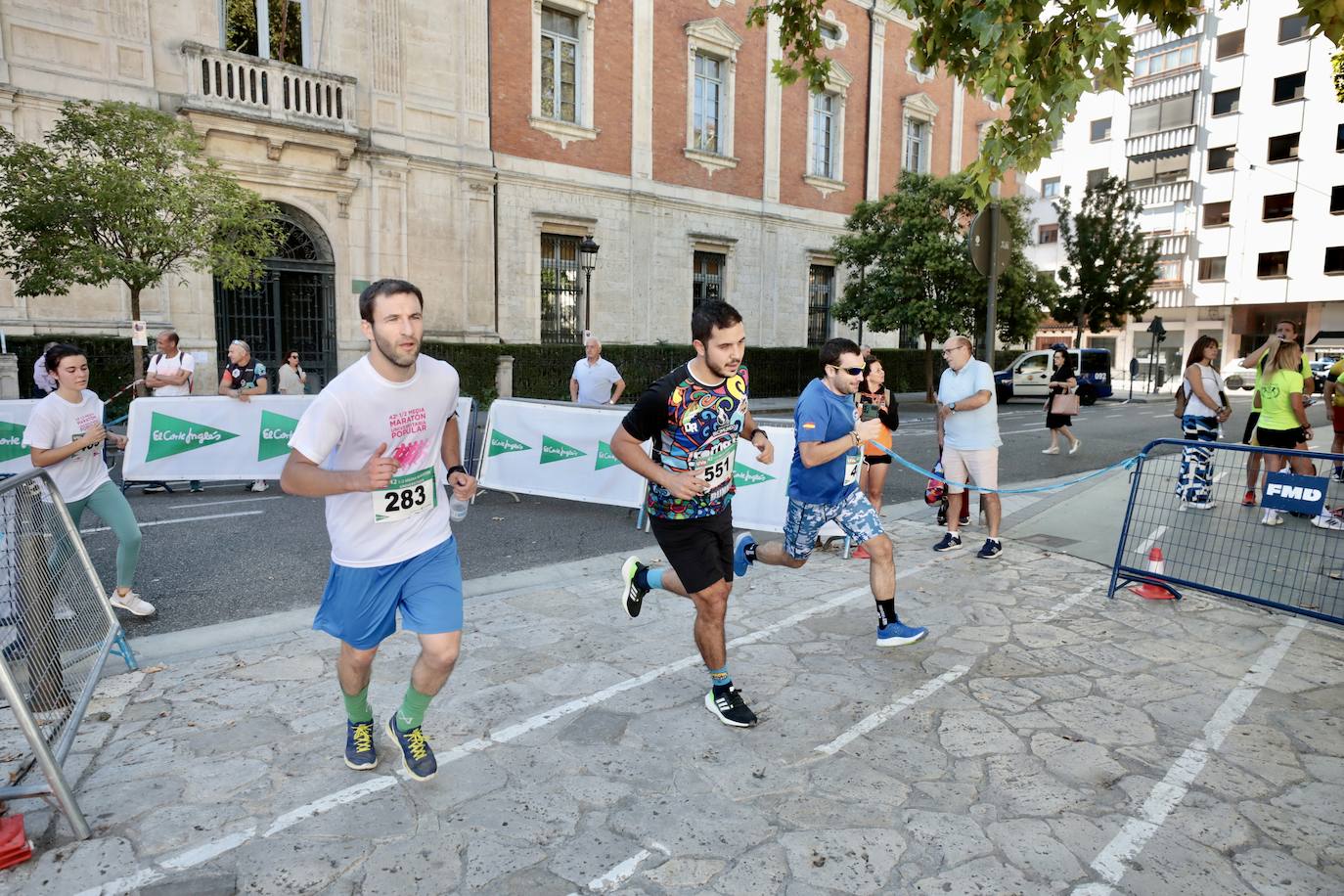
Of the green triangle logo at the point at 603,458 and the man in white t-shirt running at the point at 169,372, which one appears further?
the man in white t-shirt running at the point at 169,372

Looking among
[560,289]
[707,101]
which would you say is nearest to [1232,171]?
[707,101]

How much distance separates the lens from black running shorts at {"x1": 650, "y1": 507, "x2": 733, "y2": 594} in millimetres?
3832

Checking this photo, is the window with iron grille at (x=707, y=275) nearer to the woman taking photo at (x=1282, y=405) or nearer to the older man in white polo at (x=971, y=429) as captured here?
the woman taking photo at (x=1282, y=405)

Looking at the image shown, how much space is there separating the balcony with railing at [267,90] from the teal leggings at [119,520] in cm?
1367

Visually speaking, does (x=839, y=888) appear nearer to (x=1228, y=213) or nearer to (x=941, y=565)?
(x=941, y=565)

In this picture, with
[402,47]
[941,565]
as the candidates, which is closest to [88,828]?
[941,565]

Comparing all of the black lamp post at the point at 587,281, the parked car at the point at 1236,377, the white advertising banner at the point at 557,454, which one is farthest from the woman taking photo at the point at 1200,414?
the parked car at the point at 1236,377

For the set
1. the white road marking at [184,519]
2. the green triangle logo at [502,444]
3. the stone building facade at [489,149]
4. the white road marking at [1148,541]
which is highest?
the stone building facade at [489,149]

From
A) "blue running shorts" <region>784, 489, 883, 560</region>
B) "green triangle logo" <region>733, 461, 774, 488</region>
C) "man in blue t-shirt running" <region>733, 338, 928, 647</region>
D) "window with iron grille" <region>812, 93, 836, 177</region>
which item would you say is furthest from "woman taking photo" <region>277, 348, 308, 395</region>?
"window with iron grille" <region>812, 93, 836, 177</region>

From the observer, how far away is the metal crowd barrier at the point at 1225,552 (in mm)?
5629

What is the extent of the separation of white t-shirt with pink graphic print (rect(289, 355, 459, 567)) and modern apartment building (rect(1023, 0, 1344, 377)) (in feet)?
141

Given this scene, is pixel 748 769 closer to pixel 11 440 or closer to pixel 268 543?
pixel 268 543

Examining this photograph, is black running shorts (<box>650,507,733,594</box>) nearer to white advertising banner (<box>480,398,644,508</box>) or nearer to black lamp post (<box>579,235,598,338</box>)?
white advertising banner (<box>480,398,644,508</box>)

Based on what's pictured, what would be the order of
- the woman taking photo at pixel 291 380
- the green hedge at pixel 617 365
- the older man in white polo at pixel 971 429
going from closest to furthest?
the older man in white polo at pixel 971 429
the woman taking photo at pixel 291 380
the green hedge at pixel 617 365
